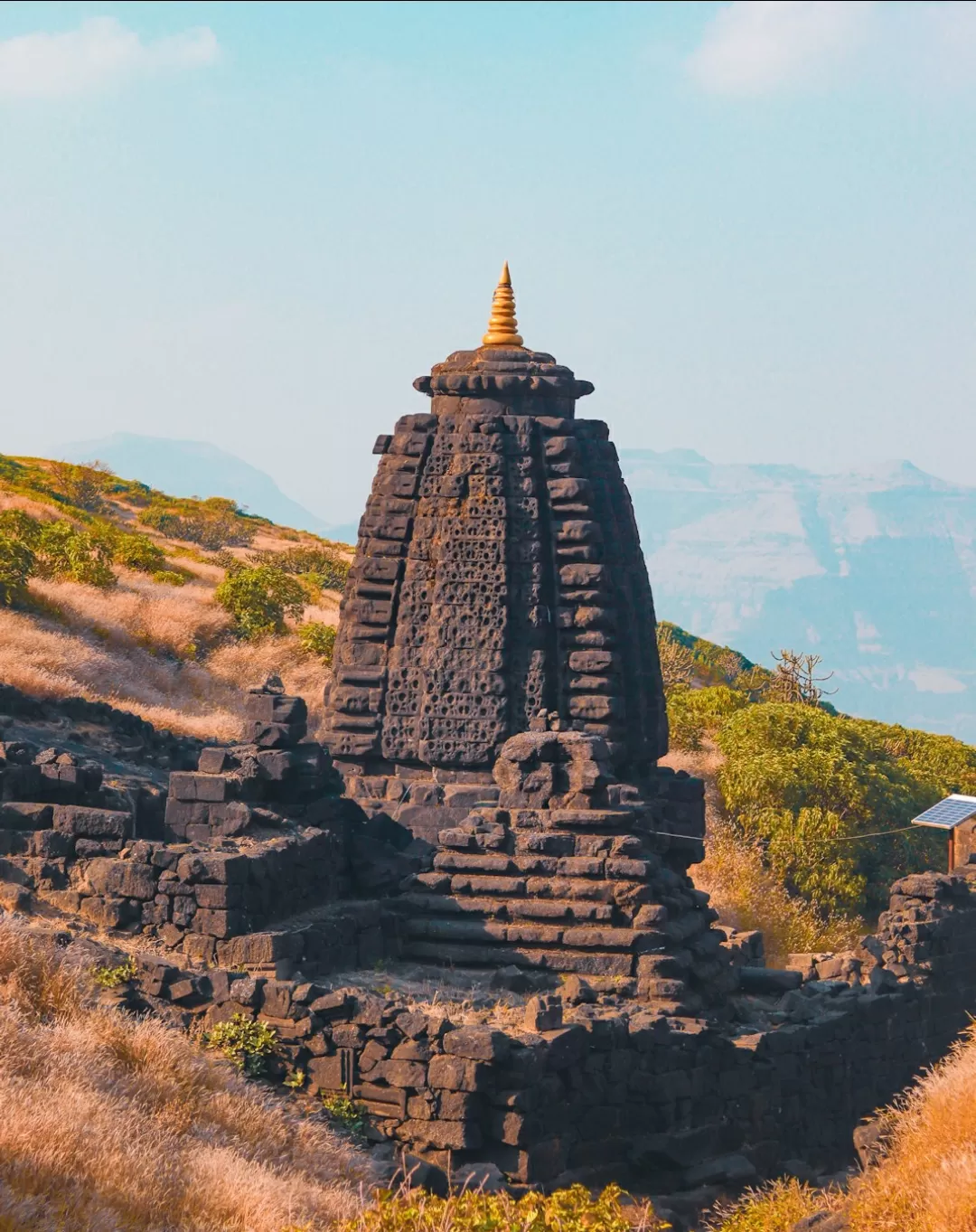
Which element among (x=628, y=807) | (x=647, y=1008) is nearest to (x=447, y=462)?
(x=628, y=807)

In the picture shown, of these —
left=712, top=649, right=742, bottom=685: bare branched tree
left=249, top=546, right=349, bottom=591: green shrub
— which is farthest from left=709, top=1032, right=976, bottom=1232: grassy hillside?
left=712, top=649, right=742, bottom=685: bare branched tree

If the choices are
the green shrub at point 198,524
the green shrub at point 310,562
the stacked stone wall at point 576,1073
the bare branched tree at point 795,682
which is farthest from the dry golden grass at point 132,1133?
the green shrub at point 198,524

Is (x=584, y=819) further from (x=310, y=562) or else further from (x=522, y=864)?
(x=310, y=562)

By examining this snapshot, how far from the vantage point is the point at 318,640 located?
48250 mm

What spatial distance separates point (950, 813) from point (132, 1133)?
19999 mm

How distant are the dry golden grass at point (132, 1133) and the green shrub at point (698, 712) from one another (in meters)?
28.3

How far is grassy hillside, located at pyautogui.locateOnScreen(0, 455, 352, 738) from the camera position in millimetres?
41594

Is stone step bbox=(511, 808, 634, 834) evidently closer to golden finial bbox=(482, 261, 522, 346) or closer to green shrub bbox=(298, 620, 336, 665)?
golden finial bbox=(482, 261, 522, 346)

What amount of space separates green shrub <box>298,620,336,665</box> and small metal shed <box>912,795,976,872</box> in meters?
18.4

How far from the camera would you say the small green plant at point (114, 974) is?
59.3 feet

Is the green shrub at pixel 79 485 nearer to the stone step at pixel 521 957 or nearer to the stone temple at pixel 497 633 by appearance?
the stone temple at pixel 497 633

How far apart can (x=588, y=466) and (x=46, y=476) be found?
2180 inches

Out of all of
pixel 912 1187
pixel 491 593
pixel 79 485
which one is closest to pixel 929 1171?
pixel 912 1187

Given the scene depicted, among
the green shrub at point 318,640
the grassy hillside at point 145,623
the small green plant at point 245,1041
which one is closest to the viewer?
the small green plant at point 245,1041
